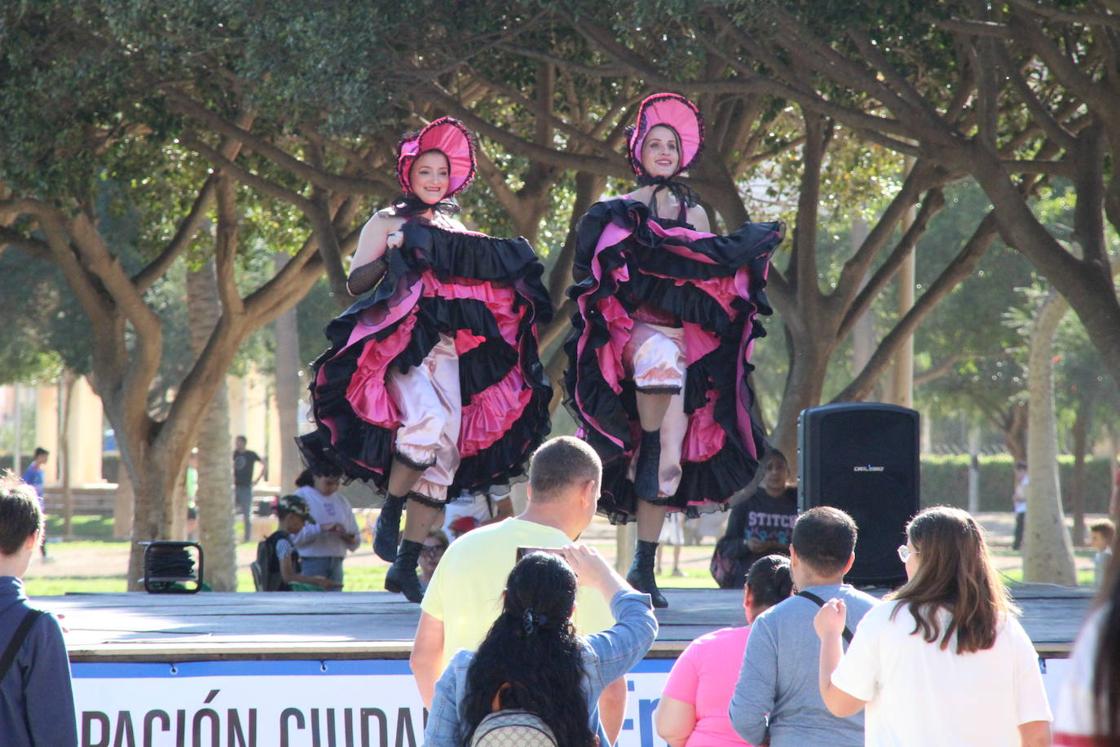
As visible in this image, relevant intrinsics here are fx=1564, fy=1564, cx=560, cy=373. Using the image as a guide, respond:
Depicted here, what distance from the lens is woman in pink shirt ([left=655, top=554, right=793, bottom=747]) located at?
4.34 metres

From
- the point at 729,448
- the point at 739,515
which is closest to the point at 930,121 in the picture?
the point at 739,515

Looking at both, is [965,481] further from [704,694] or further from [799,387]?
[704,694]

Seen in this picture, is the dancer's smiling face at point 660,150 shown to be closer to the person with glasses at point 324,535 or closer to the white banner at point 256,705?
the white banner at point 256,705

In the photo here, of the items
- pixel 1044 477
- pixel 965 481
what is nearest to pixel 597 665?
pixel 1044 477

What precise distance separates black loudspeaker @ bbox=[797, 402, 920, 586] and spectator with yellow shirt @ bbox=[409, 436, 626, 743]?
395 cm

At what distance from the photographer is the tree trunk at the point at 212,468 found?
15734mm

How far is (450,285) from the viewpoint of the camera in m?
6.42

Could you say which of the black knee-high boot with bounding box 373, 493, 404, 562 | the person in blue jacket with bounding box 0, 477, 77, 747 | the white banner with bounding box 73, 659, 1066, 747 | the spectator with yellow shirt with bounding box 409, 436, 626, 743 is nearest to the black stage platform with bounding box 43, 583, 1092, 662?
the white banner with bounding box 73, 659, 1066, 747

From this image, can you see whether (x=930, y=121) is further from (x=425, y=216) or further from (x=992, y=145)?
(x=425, y=216)

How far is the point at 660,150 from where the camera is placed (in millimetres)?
6414

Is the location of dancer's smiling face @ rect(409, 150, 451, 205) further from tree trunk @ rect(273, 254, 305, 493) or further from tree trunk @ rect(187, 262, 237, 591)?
tree trunk @ rect(273, 254, 305, 493)

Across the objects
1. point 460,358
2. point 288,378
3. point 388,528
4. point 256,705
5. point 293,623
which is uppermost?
point 288,378

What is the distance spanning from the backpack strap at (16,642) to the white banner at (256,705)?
1.77 m

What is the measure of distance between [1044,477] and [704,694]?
14.5 m
